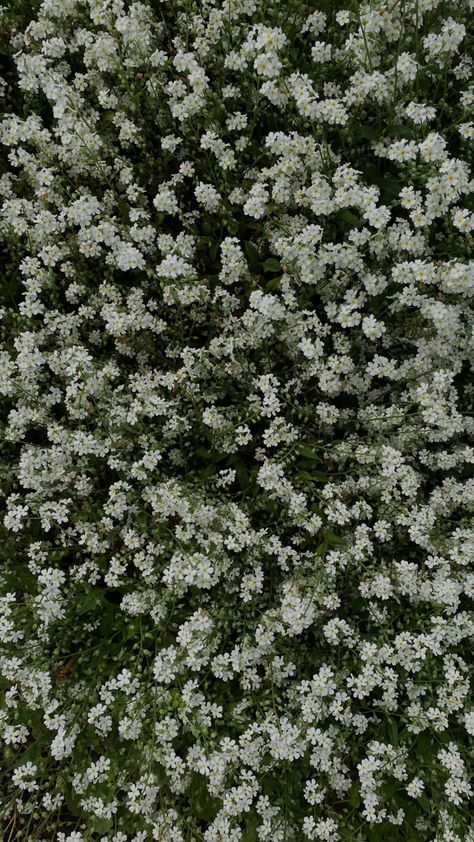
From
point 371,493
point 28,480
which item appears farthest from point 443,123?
point 28,480

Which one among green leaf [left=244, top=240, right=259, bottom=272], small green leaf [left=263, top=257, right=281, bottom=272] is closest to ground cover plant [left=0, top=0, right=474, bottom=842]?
green leaf [left=244, top=240, right=259, bottom=272]

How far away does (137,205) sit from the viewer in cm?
439

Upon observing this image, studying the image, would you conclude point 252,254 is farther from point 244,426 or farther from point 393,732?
point 393,732

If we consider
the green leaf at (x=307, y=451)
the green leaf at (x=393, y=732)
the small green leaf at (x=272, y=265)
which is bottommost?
the green leaf at (x=393, y=732)

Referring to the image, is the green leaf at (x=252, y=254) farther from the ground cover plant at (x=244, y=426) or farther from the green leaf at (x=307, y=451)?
the green leaf at (x=307, y=451)

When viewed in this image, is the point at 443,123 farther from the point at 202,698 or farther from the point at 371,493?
the point at 202,698

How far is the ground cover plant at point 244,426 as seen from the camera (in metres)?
3.74

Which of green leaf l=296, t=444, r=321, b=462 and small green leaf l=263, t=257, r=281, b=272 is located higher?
small green leaf l=263, t=257, r=281, b=272

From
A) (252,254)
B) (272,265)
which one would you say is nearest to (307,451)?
(272,265)

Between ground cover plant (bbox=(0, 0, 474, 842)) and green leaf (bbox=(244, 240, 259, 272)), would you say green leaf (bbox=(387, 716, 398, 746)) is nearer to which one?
ground cover plant (bbox=(0, 0, 474, 842))

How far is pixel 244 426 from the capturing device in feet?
13.1

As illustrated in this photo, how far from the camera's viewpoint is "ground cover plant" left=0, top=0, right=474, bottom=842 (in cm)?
374

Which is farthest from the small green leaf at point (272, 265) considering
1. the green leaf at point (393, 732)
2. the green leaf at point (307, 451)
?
the green leaf at point (393, 732)

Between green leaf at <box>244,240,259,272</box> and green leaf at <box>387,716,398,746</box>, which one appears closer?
green leaf at <box>387,716,398,746</box>
